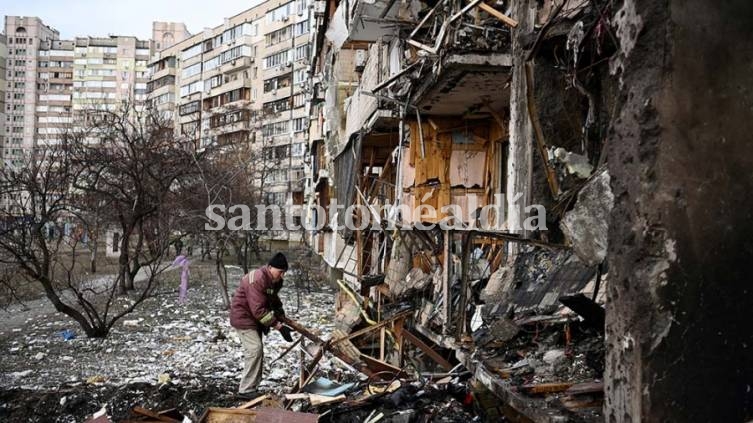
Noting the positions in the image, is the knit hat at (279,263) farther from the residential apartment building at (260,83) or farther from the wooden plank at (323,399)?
the residential apartment building at (260,83)

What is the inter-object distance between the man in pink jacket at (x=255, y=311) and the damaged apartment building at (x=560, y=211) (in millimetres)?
986

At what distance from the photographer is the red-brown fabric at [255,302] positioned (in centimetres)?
672

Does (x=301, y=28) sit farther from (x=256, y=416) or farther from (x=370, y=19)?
(x=256, y=416)

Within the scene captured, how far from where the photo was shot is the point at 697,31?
95.4 inches

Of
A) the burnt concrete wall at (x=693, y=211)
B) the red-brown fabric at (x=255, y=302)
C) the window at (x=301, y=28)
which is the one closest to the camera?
the burnt concrete wall at (x=693, y=211)

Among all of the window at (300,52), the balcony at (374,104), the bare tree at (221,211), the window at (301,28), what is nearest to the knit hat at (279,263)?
the balcony at (374,104)

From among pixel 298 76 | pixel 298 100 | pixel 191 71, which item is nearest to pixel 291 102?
pixel 298 100

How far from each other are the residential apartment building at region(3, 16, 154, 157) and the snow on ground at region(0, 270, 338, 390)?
262ft

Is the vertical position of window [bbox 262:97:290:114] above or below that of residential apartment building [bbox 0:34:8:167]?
below

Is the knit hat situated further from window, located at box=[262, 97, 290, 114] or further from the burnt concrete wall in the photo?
window, located at box=[262, 97, 290, 114]

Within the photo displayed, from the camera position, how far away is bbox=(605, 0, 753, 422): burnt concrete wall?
2436mm

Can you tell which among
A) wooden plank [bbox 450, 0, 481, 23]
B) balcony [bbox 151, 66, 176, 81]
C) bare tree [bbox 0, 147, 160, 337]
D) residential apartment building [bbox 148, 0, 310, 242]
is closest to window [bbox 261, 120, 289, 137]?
residential apartment building [bbox 148, 0, 310, 242]

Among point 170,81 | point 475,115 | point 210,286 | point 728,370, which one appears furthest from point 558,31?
point 170,81

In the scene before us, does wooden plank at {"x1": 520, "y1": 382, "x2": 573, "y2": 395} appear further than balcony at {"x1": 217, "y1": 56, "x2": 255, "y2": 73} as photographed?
No
